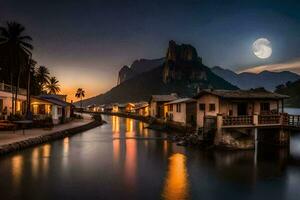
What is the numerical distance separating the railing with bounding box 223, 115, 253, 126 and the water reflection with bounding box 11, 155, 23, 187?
867 inches

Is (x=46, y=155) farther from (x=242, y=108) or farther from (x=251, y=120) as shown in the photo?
(x=242, y=108)

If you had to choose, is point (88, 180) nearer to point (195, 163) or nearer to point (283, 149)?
point (195, 163)

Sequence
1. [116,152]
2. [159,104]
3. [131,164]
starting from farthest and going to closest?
[159,104] < [116,152] < [131,164]

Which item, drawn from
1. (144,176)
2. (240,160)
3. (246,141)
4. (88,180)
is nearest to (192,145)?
(246,141)

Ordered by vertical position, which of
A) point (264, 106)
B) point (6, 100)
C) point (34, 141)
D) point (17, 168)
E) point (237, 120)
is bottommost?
point (17, 168)

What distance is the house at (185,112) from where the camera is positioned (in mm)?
58088

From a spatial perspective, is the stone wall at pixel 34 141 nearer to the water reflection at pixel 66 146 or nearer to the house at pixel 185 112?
the water reflection at pixel 66 146

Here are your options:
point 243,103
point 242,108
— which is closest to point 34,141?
point 242,108

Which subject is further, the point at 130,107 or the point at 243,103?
the point at 130,107

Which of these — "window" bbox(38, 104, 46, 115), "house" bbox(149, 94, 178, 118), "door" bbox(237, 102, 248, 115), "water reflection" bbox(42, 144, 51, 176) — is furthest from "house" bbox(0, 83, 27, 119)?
"house" bbox(149, 94, 178, 118)

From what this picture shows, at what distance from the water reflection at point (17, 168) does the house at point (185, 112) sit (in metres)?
32.5

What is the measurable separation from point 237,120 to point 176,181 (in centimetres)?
1551

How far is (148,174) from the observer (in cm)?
2667

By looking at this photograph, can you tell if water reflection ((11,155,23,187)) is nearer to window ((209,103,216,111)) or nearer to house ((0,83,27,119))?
house ((0,83,27,119))
